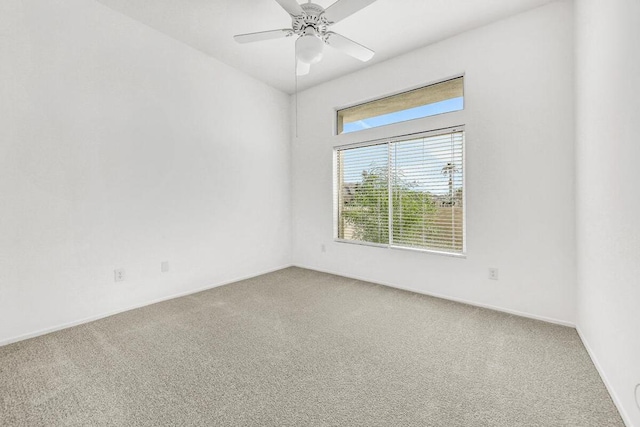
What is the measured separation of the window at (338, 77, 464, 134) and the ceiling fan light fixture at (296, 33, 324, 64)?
154 centimetres

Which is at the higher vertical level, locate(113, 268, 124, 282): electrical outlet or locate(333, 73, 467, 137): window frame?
locate(333, 73, 467, 137): window frame

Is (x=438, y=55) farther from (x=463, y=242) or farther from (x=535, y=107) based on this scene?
(x=463, y=242)

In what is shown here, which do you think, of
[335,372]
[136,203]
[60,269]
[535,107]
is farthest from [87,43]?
[535,107]

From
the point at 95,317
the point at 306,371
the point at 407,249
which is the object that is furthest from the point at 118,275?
the point at 407,249

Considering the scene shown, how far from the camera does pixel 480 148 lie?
9.09ft

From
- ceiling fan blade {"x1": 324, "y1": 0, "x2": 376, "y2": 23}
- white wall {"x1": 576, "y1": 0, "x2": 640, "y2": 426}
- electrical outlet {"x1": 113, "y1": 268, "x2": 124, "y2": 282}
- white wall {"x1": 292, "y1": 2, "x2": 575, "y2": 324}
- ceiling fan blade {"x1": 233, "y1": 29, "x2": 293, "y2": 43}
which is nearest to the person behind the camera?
white wall {"x1": 576, "y1": 0, "x2": 640, "y2": 426}

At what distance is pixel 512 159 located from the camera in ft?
8.50

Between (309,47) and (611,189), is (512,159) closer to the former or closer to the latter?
(611,189)

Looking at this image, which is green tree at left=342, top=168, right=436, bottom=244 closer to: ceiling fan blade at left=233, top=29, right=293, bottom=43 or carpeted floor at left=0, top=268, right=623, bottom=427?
carpeted floor at left=0, top=268, right=623, bottom=427

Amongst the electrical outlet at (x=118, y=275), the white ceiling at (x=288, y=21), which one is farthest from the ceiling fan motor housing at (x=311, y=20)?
the electrical outlet at (x=118, y=275)

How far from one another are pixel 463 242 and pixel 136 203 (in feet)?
11.2

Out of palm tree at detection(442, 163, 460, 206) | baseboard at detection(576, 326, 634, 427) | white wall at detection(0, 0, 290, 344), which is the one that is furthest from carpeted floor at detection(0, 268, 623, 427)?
palm tree at detection(442, 163, 460, 206)

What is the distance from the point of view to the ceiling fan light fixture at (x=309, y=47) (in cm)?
214

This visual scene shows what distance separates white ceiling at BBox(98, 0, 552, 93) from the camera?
246cm
